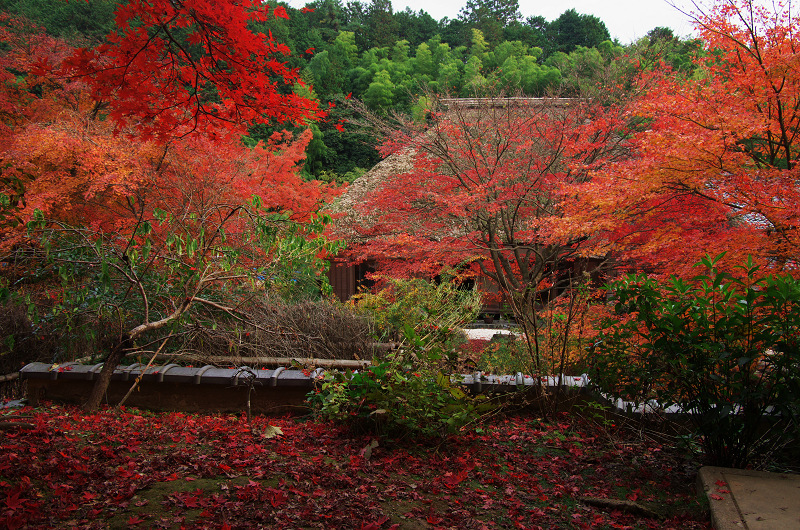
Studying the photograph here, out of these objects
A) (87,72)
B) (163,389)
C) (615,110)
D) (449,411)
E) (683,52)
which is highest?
(683,52)

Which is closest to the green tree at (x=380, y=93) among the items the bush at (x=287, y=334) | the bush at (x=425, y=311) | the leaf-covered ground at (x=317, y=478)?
the bush at (x=425, y=311)

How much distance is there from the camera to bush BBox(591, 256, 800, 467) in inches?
102

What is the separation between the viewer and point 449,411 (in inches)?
131

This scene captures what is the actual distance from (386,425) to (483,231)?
5.90m

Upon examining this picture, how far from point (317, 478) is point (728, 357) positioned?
221 cm

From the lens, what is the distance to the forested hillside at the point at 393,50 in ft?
61.6

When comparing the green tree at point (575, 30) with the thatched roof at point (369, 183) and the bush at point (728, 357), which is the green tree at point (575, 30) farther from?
the bush at point (728, 357)

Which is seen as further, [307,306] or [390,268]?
[390,268]

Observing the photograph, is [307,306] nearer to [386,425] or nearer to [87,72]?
[386,425]

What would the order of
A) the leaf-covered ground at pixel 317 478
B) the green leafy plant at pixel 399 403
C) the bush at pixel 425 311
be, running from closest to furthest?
1. the leaf-covered ground at pixel 317 478
2. the green leafy plant at pixel 399 403
3. the bush at pixel 425 311

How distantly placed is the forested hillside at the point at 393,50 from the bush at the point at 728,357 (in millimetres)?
15185

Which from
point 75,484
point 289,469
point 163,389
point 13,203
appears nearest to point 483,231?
point 163,389

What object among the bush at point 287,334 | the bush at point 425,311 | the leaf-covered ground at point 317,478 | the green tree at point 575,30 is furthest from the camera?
the green tree at point 575,30

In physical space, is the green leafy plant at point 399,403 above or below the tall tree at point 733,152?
below
